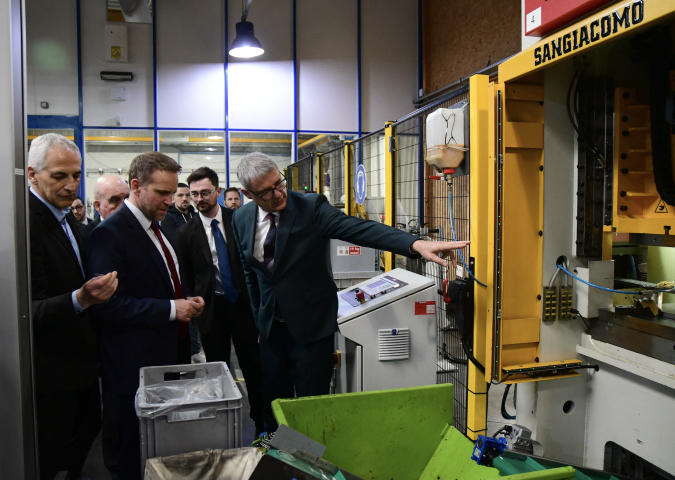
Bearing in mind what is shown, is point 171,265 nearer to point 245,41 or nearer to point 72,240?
point 72,240

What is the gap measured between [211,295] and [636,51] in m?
2.47

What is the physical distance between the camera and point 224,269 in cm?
309

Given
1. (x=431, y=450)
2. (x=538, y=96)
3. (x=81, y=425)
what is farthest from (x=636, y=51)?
(x=81, y=425)

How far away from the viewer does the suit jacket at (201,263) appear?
9.83ft

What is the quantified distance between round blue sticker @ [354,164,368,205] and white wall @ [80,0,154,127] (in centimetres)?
480

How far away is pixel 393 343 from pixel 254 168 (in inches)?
46.3

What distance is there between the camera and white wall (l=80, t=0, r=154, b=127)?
755cm

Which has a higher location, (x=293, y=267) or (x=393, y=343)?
(x=293, y=267)

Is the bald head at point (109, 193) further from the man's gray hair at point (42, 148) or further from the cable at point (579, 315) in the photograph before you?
the cable at point (579, 315)

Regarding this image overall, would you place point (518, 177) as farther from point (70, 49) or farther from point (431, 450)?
point (70, 49)

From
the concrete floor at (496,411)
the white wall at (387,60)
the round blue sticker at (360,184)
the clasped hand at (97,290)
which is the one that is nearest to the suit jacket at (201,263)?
the clasped hand at (97,290)

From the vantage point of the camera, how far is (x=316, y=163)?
5531mm

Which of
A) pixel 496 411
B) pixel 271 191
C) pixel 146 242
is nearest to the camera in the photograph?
pixel 146 242

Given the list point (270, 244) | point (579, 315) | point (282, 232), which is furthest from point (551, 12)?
point (270, 244)
